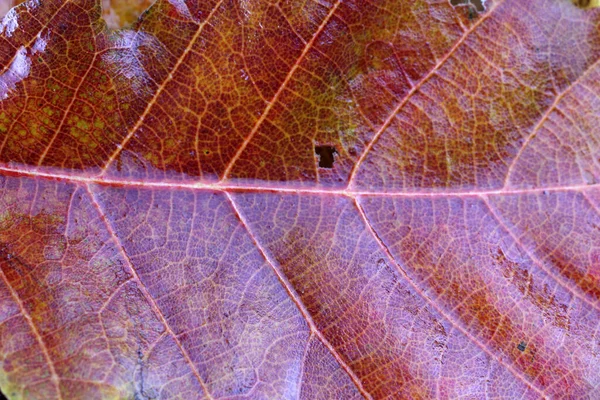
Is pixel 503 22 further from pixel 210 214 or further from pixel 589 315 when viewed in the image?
pixel 210 214

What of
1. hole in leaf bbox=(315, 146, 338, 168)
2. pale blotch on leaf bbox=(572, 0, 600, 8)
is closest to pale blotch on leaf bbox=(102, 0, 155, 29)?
hole in leaf bbox=(315, 146, 338, 168)

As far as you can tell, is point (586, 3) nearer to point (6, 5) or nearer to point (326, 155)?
point (326, 155)

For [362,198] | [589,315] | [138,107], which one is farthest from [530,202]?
[138,107]

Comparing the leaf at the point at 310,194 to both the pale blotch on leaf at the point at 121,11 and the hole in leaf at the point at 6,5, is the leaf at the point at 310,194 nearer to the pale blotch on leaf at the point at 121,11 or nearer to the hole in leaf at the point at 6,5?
the pale blotch on leaf at the point at 121,11

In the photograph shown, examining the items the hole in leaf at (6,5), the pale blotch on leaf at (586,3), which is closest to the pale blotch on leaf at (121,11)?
the hole in leaf at (6,5)

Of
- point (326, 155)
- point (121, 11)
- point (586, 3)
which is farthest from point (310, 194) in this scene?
point (586, 3)

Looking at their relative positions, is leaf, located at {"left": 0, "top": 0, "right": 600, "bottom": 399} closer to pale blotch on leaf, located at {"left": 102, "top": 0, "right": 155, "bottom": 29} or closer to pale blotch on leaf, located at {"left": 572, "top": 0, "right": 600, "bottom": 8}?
pale blotch on leaf, located at {"left": 572, "top": 0, "right": 600, "bottom": 8}
